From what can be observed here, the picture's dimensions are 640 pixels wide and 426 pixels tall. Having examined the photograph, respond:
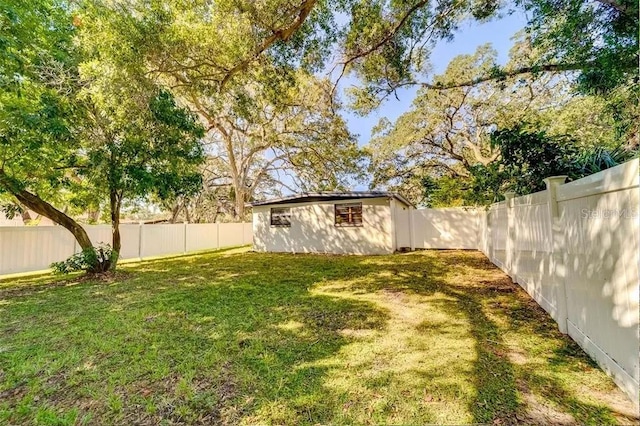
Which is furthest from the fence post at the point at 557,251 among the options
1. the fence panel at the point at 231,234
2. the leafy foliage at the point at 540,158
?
the fence panel at the point at 231,234

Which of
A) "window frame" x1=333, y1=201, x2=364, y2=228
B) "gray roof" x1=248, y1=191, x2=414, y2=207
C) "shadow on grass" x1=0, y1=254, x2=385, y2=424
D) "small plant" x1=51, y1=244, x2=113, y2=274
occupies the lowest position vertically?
"shadow on grass" x1=0, y1=254, x2=385, y2=424

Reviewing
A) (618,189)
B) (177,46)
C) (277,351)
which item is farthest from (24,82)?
(618,189)

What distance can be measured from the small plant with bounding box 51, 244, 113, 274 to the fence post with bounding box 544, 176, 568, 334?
899cm

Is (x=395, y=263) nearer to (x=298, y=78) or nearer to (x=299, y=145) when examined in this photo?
(x=298, y=78)

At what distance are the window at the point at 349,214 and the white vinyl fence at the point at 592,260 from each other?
721 centimetres

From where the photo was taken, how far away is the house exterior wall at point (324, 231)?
11492 mm

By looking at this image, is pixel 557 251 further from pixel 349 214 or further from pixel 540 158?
pixel 349 214

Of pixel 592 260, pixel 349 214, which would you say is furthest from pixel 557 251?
pixel 349 214

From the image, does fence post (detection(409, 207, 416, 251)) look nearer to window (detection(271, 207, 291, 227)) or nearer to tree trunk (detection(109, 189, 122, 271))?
window (detection(271, 207, 291, 227))

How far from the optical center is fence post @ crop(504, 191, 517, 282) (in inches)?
212

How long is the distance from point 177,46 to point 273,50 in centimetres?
198

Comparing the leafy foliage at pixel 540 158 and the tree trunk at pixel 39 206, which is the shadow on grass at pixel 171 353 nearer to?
the tree trunk at pixel 39 206

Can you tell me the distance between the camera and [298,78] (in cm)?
776

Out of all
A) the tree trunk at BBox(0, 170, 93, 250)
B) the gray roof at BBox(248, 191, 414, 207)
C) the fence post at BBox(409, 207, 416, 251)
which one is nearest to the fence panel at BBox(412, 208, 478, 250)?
the fence post at BBox(409, 207, 416, 251)
